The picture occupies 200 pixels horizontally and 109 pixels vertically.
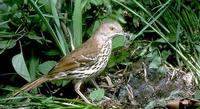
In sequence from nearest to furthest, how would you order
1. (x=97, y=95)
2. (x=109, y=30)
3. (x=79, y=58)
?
(x=97, y=95) → (x=79, y=58) → (x=109, y=30)

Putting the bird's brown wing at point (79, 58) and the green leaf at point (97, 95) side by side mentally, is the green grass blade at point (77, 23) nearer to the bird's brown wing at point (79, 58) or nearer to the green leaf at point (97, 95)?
the bird's brown wing at point (79, 58)

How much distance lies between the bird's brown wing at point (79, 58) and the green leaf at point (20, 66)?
0.22 m

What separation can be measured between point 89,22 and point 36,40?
0.50 metres

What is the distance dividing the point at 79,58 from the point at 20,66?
46cm

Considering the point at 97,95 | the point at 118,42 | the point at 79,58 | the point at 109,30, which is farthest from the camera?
the point at 118,42

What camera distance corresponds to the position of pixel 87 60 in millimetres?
5582

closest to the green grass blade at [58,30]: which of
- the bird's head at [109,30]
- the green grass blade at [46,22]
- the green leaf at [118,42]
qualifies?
the green grass blade at [46,22]

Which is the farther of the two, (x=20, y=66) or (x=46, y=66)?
(x=46, y=66)

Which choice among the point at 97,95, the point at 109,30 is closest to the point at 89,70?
the point at 97,95

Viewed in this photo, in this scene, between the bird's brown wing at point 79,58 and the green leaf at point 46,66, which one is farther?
the green leaf at point 46,66

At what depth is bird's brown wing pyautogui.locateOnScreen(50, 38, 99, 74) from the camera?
5.50 metres

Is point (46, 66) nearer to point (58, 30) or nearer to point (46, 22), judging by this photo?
point (58, 30)

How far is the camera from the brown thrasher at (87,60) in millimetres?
5492

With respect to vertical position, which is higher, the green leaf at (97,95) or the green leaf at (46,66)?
the green leaf at (46,66)
